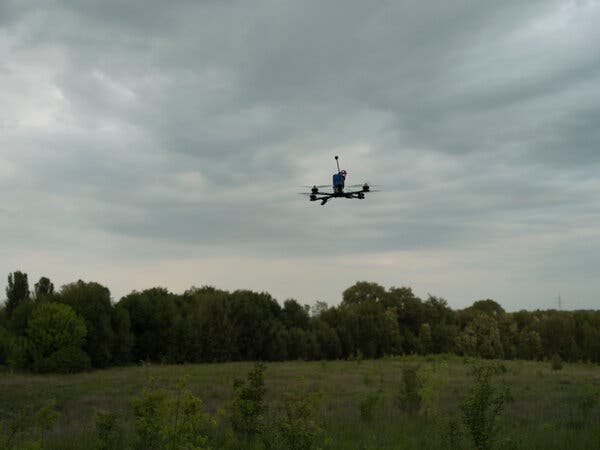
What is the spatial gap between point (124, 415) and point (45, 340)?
25.4 meters

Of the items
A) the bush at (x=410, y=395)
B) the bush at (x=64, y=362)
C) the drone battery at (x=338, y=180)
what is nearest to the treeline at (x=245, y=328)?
the bush at (x=64, y=362)

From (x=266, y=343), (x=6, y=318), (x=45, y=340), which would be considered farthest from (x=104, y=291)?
(x=266, y=343)

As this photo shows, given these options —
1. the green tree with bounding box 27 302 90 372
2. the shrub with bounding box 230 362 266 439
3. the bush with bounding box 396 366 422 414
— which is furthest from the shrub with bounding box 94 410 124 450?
the green tree with bounding box 27 302 90 372

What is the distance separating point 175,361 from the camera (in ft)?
166

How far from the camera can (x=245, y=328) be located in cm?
5453

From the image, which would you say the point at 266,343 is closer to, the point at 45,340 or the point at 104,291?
the point at 104,291

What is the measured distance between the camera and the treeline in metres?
40.6

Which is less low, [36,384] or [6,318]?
[6,318]

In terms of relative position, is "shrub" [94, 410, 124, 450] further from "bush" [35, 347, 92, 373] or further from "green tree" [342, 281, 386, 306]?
"green tree" [342, 281, 386, 306]

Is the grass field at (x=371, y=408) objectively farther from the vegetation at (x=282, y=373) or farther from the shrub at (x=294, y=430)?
the shrub at (x=294, y=430)

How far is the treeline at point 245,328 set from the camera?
4062cm

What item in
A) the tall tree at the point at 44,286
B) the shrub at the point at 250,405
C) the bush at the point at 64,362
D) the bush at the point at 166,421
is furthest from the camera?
the tall tree at the point at 44,286

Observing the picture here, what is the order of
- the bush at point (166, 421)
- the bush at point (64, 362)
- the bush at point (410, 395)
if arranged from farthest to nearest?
the bush at point (64, 362)
the bush at point (410, 395)
the bush at point (166, 421)

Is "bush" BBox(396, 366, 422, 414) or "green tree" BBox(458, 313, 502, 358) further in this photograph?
"green tree" BBox(458, 313, 502, 358)
